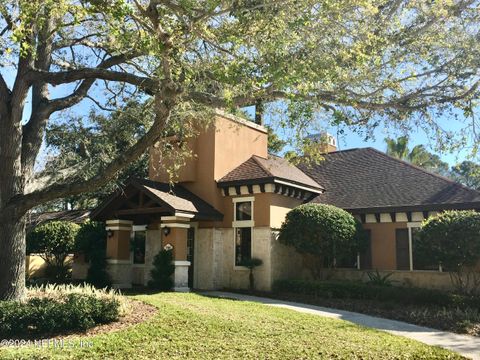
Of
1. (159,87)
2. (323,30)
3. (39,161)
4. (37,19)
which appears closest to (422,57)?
(323,30)

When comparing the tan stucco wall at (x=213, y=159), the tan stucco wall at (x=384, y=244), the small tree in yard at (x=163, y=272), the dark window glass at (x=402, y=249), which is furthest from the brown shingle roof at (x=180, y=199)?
the dark window glass at (x=402, y=249)

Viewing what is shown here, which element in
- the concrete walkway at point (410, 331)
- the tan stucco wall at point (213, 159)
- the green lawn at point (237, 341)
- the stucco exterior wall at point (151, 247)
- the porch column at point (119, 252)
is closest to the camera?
the green lawn at point (237, 341)

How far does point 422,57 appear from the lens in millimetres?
11852

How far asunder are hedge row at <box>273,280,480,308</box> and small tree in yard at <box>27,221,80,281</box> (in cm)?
1030

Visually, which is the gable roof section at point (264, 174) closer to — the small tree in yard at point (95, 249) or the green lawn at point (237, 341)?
the small tree in yard at point (95, 249)

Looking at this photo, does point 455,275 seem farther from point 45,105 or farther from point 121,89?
point 45,105

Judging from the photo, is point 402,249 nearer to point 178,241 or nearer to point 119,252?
point 178,241

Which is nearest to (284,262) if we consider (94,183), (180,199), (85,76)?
(180,199)

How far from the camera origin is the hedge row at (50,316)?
956 centimetres

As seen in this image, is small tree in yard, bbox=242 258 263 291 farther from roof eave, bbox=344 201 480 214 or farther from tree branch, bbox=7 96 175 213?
tree branch, bbox=7 96 175 213

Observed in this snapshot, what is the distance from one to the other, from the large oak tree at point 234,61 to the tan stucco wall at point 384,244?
24.3 ft

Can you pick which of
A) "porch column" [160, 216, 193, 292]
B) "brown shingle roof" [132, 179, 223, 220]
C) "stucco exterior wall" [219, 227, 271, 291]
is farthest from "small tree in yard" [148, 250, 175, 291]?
"stucco exterior wall" [219, 227, 271, 291]

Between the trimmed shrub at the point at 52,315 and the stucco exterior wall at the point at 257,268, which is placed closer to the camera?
the trimmed shrub at the point at 52,315

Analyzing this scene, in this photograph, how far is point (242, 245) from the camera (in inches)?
785
